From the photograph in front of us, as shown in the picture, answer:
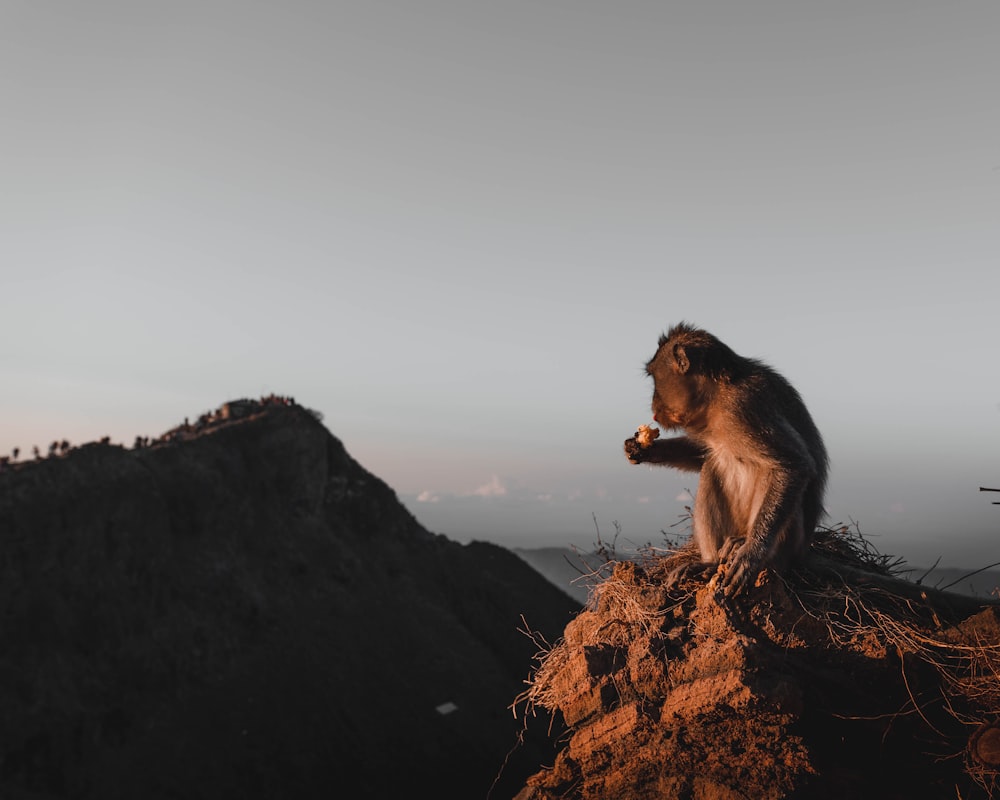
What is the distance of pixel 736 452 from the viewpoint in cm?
657

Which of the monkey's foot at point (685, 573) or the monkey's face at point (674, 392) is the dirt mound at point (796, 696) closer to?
the monkey's foot at point (685, 573)

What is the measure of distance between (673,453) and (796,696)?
2.55 metres

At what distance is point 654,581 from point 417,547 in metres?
46.2

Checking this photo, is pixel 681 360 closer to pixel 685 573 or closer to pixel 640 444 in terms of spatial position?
pixel 640 444

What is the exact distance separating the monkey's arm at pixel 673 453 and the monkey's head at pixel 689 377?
364mm

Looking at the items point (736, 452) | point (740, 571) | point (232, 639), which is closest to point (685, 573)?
point (740, 571)

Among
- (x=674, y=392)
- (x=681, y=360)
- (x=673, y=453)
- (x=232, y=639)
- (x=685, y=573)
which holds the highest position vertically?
(x=681, y=360)

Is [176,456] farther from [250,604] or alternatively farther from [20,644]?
[20,644]

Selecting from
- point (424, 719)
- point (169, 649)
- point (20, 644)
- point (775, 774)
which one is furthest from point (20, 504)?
point (775, 774)

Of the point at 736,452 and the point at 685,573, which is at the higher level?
the point at 736,452

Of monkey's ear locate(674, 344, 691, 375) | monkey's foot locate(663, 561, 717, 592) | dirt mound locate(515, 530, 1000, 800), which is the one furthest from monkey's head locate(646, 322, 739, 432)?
dirt mound locate(515, 530, 1000, 800)

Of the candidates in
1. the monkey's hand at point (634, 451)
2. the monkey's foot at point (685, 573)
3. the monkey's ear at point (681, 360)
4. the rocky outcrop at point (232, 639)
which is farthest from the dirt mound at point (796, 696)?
the rocky outcrop at point (232, 639)

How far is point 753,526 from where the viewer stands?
6.11 metres

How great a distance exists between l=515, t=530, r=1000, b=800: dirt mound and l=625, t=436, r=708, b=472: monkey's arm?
4.45 feet
